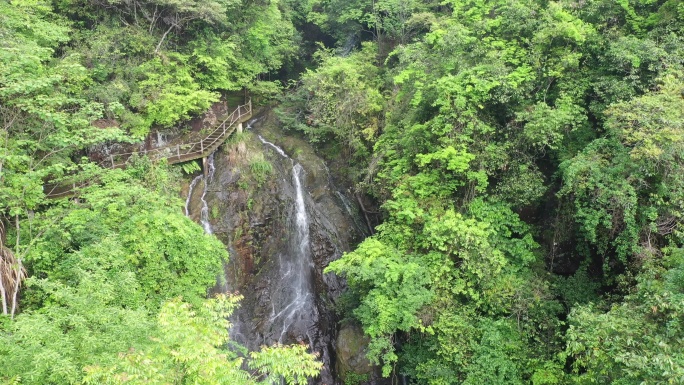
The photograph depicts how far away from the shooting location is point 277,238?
17.1 metres

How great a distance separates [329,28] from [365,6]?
4.48 metres

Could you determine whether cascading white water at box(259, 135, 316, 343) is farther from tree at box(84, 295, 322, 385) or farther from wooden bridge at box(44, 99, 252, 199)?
tree at box(84, 295, 322, 385)

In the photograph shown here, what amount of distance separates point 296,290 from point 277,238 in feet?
7.94

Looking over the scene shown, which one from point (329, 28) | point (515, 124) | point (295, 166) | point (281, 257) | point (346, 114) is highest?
point (329, 28)

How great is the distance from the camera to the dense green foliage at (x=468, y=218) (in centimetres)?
824

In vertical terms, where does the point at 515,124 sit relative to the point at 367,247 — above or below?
above

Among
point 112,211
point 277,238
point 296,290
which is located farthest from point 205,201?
point 112,211

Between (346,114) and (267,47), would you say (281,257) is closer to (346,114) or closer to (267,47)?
(346,114)

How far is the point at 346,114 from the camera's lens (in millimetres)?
18594

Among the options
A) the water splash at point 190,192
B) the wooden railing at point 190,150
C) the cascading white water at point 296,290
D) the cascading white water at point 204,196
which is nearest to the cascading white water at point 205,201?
the cascading white water at point 204,196

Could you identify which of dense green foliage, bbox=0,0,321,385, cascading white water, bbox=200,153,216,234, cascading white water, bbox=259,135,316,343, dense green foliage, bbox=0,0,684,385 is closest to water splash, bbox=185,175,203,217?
cascading white water, bbox=200,153,216,234

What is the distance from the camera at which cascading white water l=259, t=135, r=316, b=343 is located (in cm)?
1532

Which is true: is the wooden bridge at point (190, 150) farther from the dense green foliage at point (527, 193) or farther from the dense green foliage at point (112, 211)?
the dense green foliage at point (527, 193)

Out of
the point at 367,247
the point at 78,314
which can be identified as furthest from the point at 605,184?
the point at 78,314
